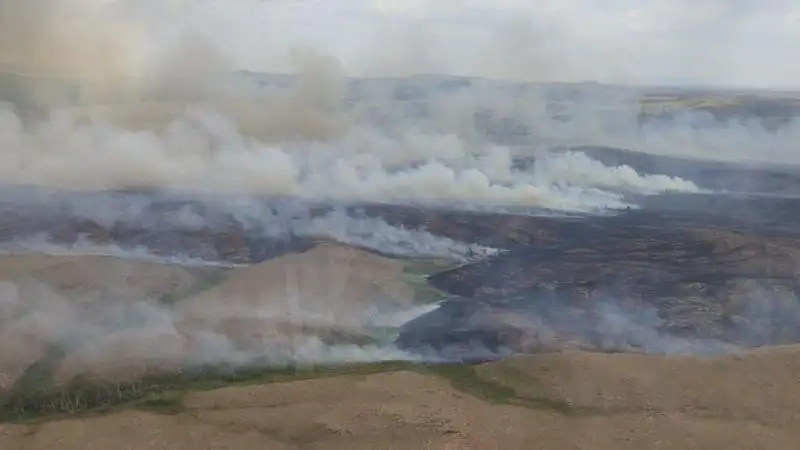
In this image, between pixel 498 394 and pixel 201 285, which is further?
pixel 201 285

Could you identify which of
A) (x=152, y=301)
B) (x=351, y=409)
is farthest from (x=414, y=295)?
(x=152, y=301)

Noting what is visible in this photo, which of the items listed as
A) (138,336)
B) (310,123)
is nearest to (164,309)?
(138,336)

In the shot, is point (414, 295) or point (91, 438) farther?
point (414, 295)

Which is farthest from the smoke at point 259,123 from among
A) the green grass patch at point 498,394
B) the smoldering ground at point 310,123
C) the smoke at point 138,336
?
the green grass patch at point 498,394

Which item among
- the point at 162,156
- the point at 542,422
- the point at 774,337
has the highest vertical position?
the point at 162,156

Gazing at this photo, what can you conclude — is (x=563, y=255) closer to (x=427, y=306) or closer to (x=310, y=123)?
(x=427, y=306)

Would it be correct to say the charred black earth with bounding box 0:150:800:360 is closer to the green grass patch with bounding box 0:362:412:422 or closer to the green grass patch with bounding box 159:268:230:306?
the green grass patch with bounding box 159:268:230:306

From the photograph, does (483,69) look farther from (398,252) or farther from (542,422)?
(542,422)

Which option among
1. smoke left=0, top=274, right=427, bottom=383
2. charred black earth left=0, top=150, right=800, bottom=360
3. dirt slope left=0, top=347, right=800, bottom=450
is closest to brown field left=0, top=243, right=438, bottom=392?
smoke left=0, top=274, right=427, bottom=383

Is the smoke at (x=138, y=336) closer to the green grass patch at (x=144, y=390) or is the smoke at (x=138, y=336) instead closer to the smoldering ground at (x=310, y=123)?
the green grass patch at (x=144, y=390)
